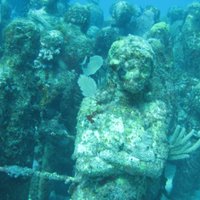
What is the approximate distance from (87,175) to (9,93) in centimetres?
171

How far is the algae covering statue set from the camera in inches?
177

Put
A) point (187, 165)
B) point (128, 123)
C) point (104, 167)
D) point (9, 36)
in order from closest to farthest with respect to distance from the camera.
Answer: point (104, 167) < point (128, 123) < point (9, 36) < point (187, 165)

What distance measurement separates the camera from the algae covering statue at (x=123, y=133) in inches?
177

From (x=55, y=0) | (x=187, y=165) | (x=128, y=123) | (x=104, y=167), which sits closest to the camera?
(x=104, y=167)

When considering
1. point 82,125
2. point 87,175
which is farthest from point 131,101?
point 87,175

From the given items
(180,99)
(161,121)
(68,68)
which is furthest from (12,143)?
(180,99)

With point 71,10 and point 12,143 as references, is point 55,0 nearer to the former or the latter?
point 71,10

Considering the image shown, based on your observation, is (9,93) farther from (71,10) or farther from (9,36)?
(71,10)

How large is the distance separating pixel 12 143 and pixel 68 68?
309 centimetres

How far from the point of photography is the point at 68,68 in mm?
7754

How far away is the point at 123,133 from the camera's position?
470 cm

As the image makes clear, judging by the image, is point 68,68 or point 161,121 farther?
point 68,68

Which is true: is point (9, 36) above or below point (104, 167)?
above

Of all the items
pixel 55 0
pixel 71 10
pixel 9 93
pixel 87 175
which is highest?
pixel 55 0
